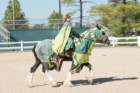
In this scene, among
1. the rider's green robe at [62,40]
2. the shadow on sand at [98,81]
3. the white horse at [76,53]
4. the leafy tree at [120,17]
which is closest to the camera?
the rider's green robe at [62,40]

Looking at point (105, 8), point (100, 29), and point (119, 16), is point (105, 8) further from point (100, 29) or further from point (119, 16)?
point (100, 29)

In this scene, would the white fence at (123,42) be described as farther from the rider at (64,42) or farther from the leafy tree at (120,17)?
the rider at (64,42)

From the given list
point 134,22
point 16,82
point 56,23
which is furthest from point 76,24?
point 16,82

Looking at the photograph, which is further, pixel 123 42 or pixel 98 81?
pixel 123 42

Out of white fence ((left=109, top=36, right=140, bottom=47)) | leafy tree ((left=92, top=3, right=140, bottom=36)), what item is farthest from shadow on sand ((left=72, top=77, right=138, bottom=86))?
leafy tree ((left=92, top=3, right=140, bottom=36))

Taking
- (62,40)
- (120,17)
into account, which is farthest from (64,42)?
(120,17)

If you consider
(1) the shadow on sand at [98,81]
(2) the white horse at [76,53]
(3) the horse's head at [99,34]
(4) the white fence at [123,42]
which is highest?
(3) the horse's head at [99,34]

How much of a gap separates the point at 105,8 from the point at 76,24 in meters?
3.33

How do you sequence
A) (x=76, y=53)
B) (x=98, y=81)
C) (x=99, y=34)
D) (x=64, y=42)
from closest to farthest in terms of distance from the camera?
(x=64, y=42) → (x=76, y=53) → (x=99, y=34) → (x=98, y=81)

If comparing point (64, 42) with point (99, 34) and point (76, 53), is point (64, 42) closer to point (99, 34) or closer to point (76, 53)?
point (76, 53)

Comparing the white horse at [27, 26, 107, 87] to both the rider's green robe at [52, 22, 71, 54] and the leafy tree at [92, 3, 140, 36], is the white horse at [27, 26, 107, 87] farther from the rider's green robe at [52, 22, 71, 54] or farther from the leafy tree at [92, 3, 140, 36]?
the leafy tree at [92, 3, 140, 36]

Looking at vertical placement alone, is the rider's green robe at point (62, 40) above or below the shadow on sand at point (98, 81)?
above

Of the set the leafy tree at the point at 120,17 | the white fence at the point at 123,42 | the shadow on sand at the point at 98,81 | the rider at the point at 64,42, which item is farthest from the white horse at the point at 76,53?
the leafy tree at the point at 120,17

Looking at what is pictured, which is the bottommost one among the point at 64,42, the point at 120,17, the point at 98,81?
the point at 98,81
